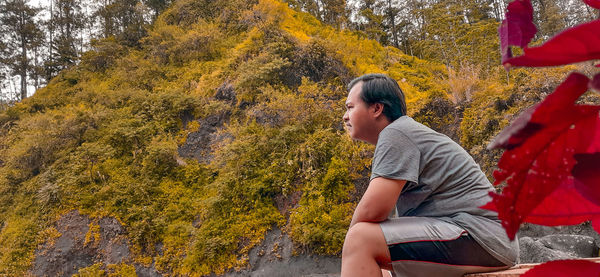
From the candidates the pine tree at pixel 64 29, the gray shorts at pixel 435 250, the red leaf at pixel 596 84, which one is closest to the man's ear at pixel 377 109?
the gray shorts at pixel 435 250

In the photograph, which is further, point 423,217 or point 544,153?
point 423,217

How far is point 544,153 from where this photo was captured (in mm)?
150

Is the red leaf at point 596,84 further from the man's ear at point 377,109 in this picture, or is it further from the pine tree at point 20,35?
the pine tree at point 20,35

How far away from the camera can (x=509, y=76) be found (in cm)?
471

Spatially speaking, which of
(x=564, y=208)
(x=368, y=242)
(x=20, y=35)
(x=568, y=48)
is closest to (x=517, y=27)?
(x=568, y=48)

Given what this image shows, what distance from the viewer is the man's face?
1.23 meters

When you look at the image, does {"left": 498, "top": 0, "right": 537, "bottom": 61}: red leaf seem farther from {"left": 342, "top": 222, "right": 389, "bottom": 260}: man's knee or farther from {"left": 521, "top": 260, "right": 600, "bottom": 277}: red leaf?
{"left": 342, "top": 222, "right": 389, "bottom": 260}: man's knee

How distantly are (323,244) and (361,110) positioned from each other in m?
2.85

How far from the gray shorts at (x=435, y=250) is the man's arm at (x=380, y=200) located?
0.19 feet

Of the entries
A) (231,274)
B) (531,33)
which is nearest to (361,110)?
(531,33)

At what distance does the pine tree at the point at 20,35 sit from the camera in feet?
45.5

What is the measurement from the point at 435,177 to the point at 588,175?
2.78ft

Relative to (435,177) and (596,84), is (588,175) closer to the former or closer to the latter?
(596,84)

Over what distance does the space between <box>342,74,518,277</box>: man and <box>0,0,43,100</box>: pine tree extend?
18265 mm
